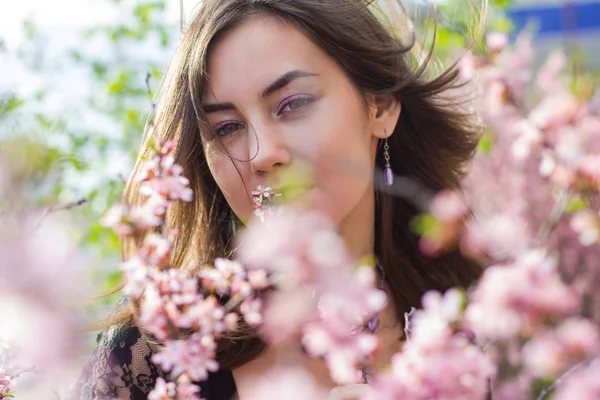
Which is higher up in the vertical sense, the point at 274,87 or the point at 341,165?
the point at 274,87

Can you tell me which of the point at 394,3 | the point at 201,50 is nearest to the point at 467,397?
the point at 201,50

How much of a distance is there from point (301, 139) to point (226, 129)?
0.22m

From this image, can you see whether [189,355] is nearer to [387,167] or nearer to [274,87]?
[274,87]

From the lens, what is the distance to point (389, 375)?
0.96m

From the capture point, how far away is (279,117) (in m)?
1.65

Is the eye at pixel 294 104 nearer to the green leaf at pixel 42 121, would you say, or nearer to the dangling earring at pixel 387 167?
the dangling earring at pixel 387 167

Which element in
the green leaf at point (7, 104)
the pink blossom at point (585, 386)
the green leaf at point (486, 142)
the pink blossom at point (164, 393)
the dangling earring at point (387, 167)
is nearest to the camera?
the pink blossom at point (585, 386)

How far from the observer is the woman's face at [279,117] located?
5.37 feet

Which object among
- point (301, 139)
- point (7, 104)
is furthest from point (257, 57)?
point (7, 104)

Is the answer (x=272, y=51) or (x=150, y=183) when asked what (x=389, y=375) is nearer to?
(x=150, y=183)

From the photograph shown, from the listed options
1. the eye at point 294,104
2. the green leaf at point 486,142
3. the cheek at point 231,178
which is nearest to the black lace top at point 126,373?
the cheek at point 231,178

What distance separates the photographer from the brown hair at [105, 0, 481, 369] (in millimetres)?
1834

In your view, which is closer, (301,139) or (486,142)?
(301,139)

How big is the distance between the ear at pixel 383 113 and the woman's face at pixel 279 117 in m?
0.11
